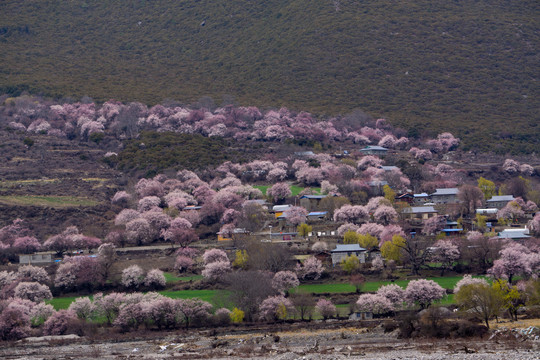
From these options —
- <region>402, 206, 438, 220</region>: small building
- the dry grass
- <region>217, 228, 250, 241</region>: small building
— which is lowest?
the dry grass

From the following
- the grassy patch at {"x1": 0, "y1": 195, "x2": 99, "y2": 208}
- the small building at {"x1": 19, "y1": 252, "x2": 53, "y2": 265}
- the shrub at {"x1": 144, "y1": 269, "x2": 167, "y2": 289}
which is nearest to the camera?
the shrub at {"x1": 144, "y1": 269, "x2": 167, "y2": 289}

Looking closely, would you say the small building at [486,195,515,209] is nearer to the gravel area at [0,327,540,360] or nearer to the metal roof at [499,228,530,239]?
the metal roof at [499,228,530,239]

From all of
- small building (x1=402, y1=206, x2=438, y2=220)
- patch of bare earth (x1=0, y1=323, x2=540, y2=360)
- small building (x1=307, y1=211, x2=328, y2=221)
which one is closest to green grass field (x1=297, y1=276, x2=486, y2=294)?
patch of bare earth (x1=0, y1=323, x2=540, y2=360)

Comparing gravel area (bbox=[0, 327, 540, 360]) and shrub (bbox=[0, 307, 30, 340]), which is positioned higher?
shrub (bbox=[0, 307, 30, 340])

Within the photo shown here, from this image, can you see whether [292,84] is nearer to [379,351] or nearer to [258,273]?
[258,273]

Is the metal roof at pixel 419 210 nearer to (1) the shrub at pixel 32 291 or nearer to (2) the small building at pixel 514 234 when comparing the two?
(2) the small building at pixel 514 234

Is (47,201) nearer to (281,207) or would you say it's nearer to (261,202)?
(261,202)
